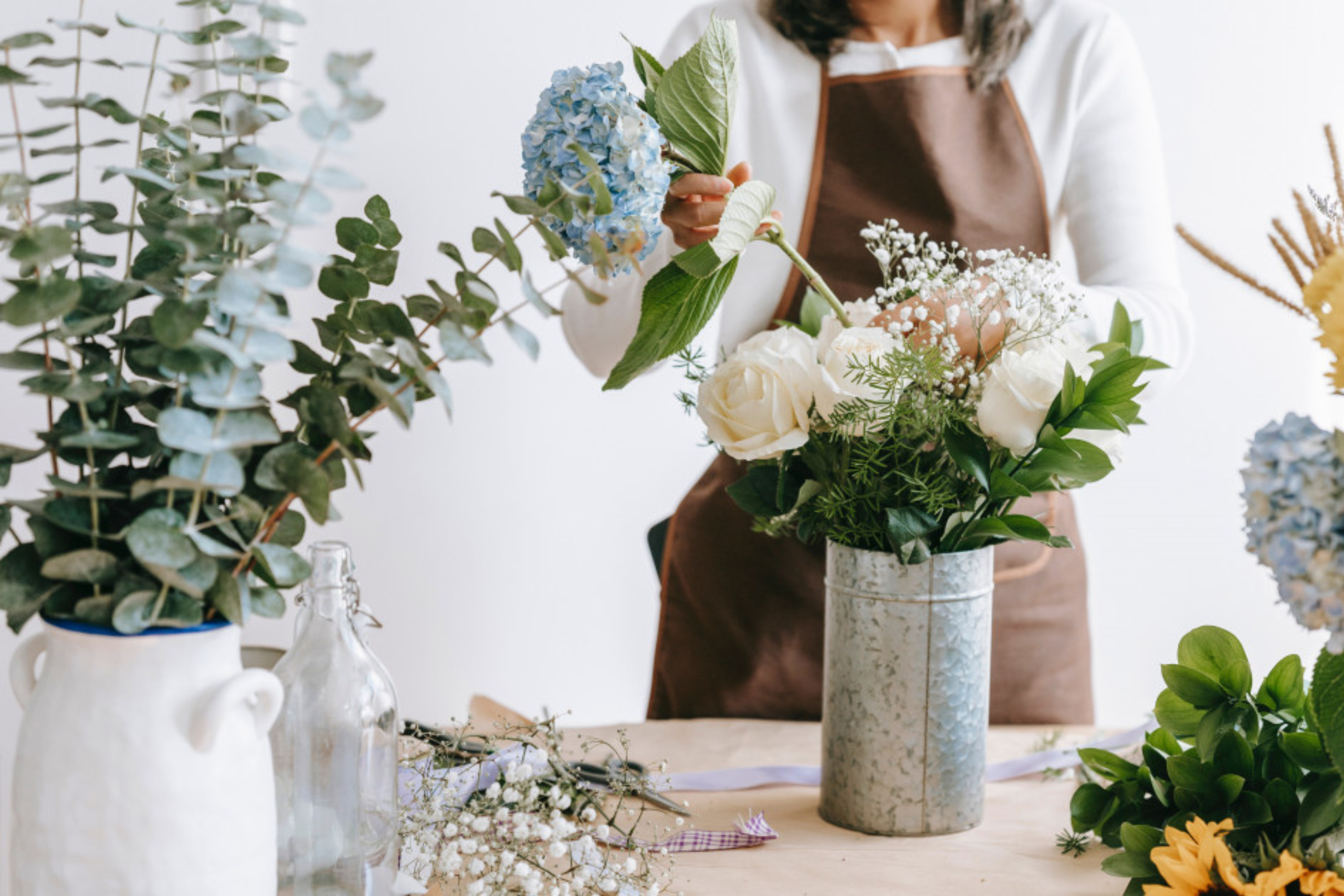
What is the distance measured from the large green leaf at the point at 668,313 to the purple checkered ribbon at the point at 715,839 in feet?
1.06

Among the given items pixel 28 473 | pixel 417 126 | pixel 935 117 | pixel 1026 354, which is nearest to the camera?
pixel 1026 354

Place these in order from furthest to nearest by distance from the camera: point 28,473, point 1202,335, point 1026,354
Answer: point 1202,335
point 28,473
point 1026,354

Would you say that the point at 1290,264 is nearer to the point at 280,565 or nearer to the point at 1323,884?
the point at 1323,884

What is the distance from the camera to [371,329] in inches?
24.6

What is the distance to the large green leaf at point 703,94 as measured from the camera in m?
0.74

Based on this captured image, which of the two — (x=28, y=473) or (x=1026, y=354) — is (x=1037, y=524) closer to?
(x=1026, y=354)

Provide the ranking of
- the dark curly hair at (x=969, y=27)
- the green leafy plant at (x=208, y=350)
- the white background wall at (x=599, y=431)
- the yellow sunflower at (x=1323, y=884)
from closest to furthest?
the green leafy plant at (x=208, y=350)
the yellow sunflower at (x=1323, y=884)
the dark curly hair at (x=969, y=27)
the white background wall at (x=599, y=431)

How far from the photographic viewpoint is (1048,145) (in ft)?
4.57

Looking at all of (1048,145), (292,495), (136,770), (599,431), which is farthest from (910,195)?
(136,770)

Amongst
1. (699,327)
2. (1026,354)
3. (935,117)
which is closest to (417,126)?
(935,117)

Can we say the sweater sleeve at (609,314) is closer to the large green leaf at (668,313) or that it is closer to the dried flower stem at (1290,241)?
the large green leaf at (668,313)

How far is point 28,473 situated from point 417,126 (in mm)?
787

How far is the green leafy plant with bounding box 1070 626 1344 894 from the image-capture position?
659mm

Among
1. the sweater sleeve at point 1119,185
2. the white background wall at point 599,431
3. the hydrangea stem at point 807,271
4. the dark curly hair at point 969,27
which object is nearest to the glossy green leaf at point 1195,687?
the hydrangea stem at point 807,271
